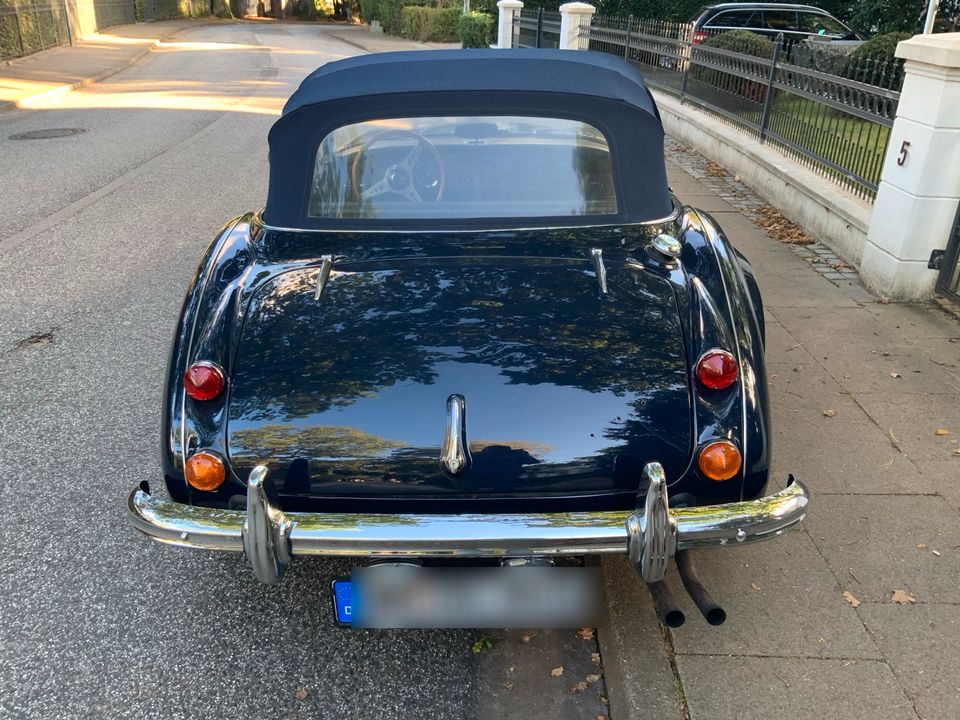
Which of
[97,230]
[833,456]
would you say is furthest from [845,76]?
[97,230]

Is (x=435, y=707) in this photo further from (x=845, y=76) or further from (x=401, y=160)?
(x=845, y=76)

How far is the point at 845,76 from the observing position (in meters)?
6.85

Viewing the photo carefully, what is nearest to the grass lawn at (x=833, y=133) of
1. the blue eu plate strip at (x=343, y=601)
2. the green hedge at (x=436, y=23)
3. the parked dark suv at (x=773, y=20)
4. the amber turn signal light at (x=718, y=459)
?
the amber turn signal light at (x=718, y=459)

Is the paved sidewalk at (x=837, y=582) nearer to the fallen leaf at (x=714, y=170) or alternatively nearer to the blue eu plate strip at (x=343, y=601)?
the blue eu plate strip at (x=343, y=601)

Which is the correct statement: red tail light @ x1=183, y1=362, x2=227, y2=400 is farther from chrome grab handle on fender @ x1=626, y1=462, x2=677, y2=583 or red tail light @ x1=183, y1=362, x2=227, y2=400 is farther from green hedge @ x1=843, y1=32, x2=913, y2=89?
green hedge @ x1=843, y1=32, x2=913, y2=89

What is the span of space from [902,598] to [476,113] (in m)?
2.41

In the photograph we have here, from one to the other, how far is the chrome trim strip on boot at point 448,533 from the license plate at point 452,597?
0.18 m

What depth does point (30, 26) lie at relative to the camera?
22.0 metres

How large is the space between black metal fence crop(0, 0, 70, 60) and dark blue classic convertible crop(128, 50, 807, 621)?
2150cm

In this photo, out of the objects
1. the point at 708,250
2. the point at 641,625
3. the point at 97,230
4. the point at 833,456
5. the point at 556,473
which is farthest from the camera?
the point at 97,230

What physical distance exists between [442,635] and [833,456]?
2049mm

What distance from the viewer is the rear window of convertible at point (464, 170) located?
329cm

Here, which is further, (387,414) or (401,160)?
(401,160)

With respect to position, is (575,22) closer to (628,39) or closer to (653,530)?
(628,39)
